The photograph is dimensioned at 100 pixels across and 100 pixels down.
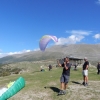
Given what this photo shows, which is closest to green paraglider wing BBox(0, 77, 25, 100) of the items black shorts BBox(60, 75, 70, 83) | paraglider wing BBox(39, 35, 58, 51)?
black shorts BBox(60, 75, 70, 83)

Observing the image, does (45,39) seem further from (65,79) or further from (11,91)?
(11,91)

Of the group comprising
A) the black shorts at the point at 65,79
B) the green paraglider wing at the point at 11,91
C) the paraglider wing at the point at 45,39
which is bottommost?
the green paraglider wing at the point at 11,91

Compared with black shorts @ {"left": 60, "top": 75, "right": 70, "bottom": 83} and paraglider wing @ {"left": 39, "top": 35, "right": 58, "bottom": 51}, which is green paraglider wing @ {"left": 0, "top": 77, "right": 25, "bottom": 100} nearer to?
black shorts @ {"left": 60, "top": 75, "right": 70, "bottom": 83}

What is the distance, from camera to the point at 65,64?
16688 millimetres

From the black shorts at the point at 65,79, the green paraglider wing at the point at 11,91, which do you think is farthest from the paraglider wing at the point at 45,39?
the green paraglider wing at the point at 11,91

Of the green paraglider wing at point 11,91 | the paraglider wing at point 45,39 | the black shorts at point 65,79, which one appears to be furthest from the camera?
the paraglider wing at point 45,39

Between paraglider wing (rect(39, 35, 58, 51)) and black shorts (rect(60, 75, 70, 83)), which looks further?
paraglider wing (rect(39, 35, 58, 51))

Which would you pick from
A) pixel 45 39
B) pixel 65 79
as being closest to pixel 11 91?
pixel 65 79

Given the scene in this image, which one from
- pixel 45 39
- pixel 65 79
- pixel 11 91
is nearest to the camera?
pixel 11 91

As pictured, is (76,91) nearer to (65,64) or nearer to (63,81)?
(63,81)

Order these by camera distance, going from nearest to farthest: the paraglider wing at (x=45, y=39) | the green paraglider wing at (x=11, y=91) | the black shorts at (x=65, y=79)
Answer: the green paraglider wing at (x=11, y=91) < the black shorts at (x=65, y=79) < the paraglider wing at (x=45, y=39)

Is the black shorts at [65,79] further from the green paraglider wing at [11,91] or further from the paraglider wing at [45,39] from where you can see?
the paraglider wing at [45,39]

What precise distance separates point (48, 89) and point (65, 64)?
13.2 feet

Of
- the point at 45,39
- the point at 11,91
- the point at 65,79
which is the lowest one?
the point at 11,91
